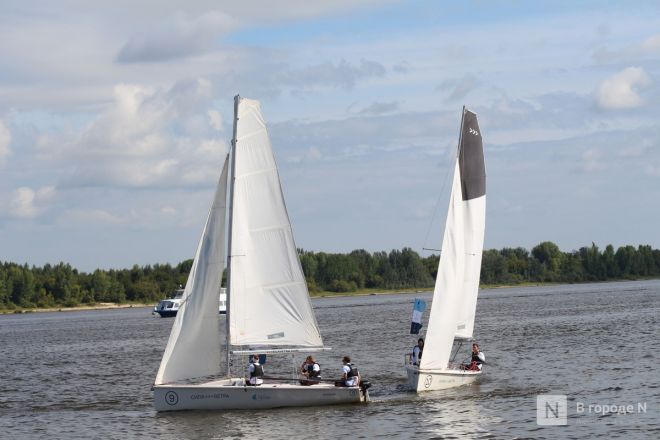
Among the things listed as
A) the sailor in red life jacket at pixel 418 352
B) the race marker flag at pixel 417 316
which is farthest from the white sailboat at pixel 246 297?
the sailor in red life jacket at pixel 418 352

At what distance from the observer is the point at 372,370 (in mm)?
56281

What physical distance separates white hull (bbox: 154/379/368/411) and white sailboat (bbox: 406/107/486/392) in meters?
4.61

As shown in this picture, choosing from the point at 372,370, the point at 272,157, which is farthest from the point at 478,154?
the point at 372,370

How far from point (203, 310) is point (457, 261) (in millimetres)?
10743

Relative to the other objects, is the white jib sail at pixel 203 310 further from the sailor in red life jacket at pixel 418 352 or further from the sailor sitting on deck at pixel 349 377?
the sailor in red life jacket at pixel 418 352

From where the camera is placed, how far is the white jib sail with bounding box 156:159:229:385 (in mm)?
39344

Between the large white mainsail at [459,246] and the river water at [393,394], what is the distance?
7.86 ft

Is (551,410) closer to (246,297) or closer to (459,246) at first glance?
(459,246)

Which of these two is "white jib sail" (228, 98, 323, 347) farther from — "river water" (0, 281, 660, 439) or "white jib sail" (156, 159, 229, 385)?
"river water" (0, 281, 660, 439)

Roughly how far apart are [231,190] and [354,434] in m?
9.88

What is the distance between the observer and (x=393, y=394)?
44094 mm

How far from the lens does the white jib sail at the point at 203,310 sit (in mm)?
39344

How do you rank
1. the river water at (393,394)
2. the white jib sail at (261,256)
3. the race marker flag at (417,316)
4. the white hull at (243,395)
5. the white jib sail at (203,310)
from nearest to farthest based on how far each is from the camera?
the river water at (393,394), the white jib sail at (261,256), the white hull at (243,395), the white jib sail at (203,310), the race marker flag at (417,316)

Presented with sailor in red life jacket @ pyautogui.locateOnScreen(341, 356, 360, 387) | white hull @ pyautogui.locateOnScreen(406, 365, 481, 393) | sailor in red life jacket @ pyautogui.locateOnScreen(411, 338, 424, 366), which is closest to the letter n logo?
white hull @ pyautogui.locateOnScreen(406, 365, 481, 393)
